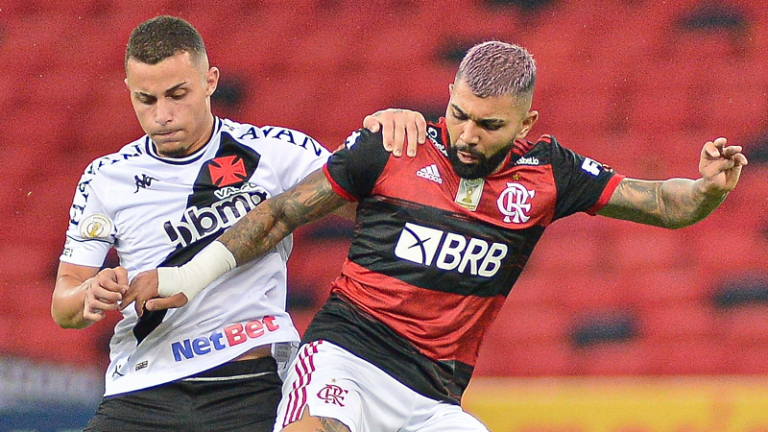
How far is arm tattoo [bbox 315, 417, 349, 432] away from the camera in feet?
7.43

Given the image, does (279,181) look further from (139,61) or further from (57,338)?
(57,338)

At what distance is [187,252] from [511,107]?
949 millimetres

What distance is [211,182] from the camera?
2756mm

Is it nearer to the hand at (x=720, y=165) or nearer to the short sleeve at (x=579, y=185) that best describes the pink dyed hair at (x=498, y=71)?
the short sleeve at (x=579, y=185)

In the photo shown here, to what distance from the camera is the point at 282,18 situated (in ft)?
19.5

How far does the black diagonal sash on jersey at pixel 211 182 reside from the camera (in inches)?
107

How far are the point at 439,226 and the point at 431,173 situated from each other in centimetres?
14

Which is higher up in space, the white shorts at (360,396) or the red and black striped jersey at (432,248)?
the red and black striped jersey at (432,248)

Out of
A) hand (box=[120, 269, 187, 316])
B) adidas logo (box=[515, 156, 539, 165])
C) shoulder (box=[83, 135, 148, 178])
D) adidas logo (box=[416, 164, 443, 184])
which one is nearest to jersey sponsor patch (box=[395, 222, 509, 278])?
adidas logo (box=[416, 164, 443, 184])

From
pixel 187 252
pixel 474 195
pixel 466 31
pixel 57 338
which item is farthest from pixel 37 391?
pixel 466 31

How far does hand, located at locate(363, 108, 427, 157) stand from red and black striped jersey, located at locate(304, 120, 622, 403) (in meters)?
0.02

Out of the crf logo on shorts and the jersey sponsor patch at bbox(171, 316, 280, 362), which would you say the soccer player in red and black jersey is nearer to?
the crf logo on shorts

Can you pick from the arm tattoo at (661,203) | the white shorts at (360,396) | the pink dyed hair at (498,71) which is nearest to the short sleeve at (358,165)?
the pink dyed hair at (498,71)

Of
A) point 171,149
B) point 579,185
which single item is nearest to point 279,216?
point 171,149
